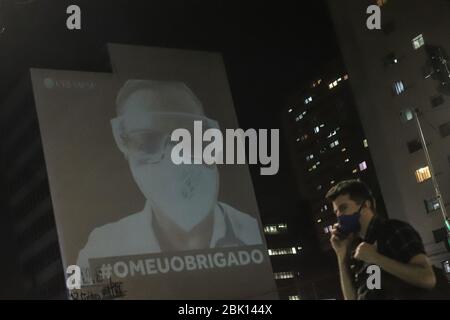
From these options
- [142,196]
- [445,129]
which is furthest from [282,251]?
[445,129]

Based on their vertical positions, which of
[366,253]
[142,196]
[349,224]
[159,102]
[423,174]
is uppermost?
[159,102]

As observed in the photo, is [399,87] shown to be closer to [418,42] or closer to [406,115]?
[406,115]

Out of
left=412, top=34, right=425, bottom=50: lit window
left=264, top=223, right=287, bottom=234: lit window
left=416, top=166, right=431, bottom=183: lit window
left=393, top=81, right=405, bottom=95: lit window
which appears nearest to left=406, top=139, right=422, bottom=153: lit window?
left=416, top=166, right=431, bottom=183: lit window

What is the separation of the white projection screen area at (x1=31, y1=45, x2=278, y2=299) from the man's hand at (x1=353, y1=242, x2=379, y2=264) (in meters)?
3.62

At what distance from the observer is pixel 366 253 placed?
217 inches

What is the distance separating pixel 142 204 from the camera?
29.7ft

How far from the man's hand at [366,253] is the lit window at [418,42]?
324 inches

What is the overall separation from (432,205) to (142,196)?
19.2 ft

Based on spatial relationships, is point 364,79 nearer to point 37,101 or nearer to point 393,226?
point 37,101

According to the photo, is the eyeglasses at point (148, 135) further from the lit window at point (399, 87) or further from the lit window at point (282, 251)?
the lit window at point (399, 87)

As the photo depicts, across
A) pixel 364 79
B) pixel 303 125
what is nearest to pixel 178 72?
pixel 303 125

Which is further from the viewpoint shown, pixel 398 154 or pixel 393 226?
pixel 398 154

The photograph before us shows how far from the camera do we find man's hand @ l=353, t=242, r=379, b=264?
5.46 metres
